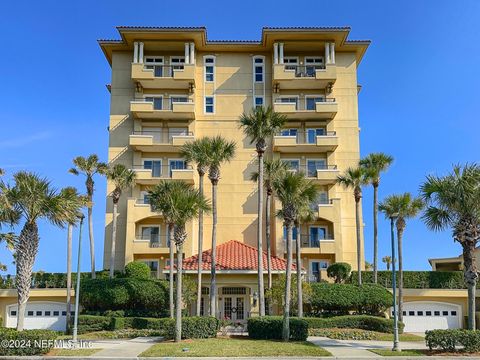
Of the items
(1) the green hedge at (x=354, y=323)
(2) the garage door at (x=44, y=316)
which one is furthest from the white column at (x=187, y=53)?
(1) the green hedge at (x=354, y=323)

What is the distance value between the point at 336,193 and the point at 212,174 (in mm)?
14678

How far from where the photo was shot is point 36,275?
4203cm

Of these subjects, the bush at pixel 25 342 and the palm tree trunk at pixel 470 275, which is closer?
the bush at pixel 25 342

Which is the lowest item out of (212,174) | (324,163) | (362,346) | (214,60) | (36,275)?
(362,346)

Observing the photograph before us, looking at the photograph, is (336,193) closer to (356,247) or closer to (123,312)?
(356,247)

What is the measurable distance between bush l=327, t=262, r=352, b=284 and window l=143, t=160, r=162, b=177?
16.8 metres

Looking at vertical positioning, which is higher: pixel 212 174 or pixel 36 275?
pixel 212 174

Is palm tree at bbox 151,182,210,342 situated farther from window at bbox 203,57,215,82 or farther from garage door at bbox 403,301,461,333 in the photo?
window at bbox 203,57,215,82

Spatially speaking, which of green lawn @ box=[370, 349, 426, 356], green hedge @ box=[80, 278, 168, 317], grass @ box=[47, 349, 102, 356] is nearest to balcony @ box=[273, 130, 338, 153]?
green hedge @ box=[80, 278, 168, 317]

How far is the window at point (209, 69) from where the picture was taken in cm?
4884

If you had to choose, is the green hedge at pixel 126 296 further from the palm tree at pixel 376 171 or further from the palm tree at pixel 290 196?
the palm tree at pixel 376 171

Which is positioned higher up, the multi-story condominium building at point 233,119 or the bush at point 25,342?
the multi-story condominium building at point 233,119

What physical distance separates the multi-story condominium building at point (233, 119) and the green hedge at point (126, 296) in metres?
6.09

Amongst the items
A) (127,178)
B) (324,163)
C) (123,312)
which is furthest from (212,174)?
(324,163)
